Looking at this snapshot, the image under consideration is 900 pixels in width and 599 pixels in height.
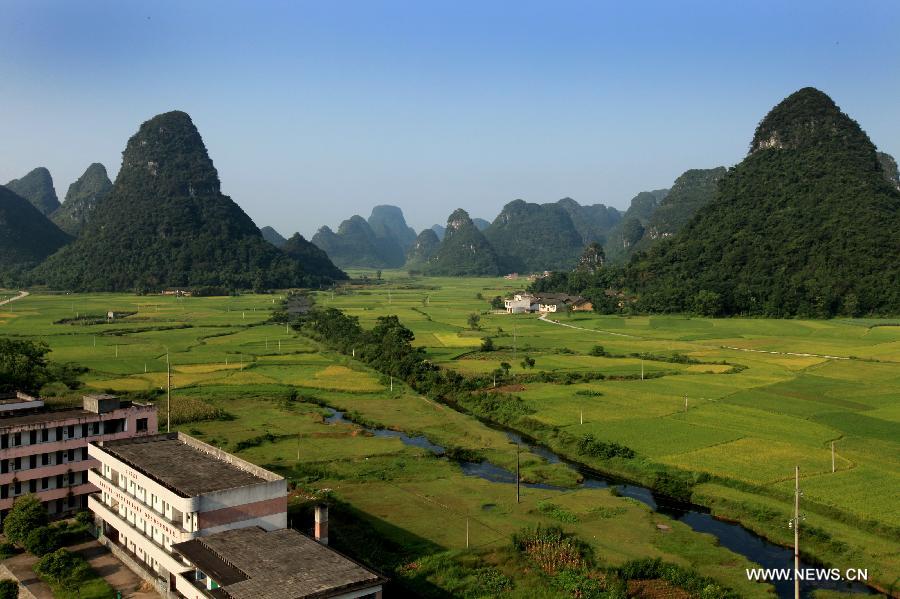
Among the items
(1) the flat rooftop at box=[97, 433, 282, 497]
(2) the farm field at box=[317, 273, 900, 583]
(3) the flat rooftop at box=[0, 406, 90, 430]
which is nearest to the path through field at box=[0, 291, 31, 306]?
(2) the farm field at box=[317, 273, 900, 583]

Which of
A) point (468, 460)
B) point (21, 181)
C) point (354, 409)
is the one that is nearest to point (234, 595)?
point (468, 460)

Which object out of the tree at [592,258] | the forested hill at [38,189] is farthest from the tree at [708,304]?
the forested hill at [38,189]

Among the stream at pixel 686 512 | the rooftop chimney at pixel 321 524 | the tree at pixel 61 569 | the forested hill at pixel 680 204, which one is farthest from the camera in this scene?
the forested hill at pixel 680 204

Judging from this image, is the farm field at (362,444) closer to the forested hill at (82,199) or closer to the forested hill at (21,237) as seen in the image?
the forested hill at (21,237)

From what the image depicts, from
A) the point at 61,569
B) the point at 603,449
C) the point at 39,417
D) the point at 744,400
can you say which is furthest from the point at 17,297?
the point at 744,400

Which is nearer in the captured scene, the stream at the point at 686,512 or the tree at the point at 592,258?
the stream at the point at 686,512

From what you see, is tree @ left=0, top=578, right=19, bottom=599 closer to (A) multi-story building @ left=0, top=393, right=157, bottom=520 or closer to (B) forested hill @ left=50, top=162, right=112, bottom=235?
(A) multi-story building @ left=0, top=393, right=157, bottom=520
